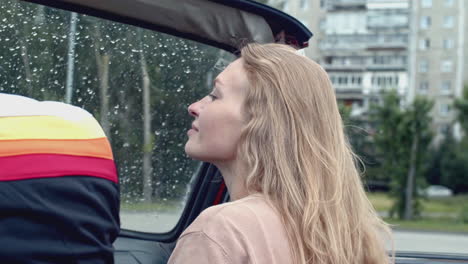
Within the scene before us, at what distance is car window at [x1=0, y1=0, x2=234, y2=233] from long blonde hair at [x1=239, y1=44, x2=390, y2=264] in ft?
2.51

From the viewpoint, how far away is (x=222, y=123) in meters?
1.62

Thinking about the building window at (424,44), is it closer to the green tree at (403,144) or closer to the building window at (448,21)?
the building window at (448,21)

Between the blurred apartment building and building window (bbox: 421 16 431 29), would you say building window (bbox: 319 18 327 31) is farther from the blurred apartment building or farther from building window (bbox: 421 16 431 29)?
building window (bbox: 421 16 431 29)

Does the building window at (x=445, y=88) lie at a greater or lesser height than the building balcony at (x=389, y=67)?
lesser

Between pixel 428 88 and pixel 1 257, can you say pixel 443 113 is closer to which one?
pixel 428 88

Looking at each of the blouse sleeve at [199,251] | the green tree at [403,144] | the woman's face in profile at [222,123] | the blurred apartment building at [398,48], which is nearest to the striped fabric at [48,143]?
the blouse sleeve at [199,251]

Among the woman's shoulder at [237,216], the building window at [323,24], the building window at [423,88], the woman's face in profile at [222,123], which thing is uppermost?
the building window at [323,24]

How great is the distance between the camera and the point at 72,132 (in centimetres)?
127

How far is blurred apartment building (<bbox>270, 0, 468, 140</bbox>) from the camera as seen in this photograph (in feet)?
162

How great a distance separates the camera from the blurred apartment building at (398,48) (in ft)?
162

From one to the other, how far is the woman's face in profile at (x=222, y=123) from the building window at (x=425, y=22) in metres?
55.1

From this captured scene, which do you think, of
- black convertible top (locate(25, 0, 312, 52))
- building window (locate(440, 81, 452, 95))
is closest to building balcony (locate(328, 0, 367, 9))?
building window (locate(440, 81, 452, 95))

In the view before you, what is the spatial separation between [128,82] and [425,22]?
54.7m

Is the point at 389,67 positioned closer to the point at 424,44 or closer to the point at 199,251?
the point at 424,44
